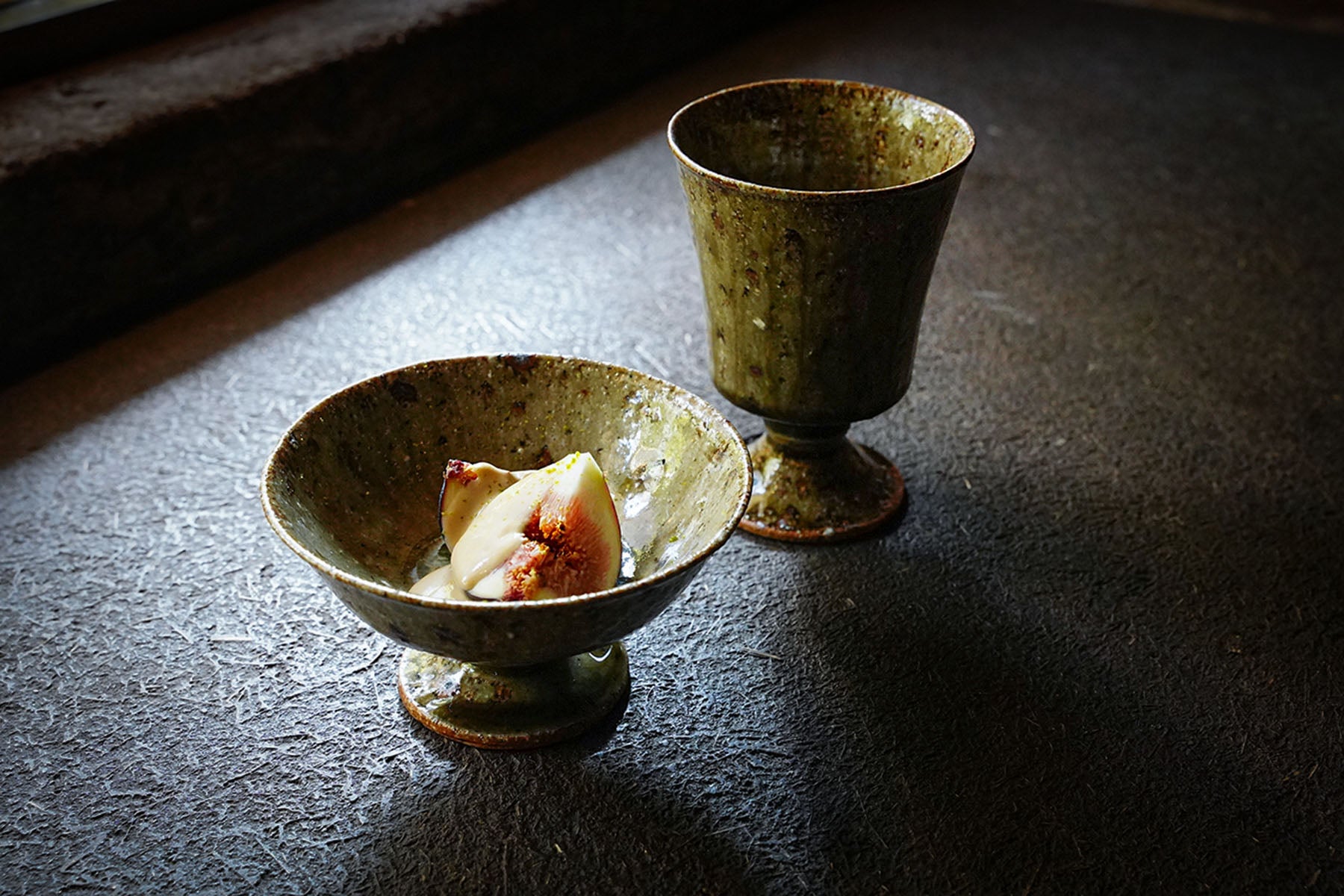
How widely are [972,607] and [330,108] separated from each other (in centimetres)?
138

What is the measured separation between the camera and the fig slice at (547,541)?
40.6 inches

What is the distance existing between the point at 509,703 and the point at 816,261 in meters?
0.52

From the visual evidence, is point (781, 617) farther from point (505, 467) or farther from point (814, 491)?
point (505, 467)

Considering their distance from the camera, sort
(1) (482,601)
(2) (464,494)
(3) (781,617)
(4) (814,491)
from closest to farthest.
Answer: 1. (1) (482,601)
2. (2) (464,494)
3. (3) (781,617)
4. (4) (814,491)

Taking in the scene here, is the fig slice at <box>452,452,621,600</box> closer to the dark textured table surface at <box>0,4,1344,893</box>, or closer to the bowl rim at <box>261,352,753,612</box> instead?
the bowl rim at <box>261,352,753,612</box>

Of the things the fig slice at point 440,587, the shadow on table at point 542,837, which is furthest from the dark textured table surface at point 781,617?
the fig slice at point 440,587

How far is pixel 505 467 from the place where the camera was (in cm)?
120

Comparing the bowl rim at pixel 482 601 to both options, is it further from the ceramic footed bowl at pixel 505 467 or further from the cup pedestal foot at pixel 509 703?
the cup pedestal foot at pixel 509 703

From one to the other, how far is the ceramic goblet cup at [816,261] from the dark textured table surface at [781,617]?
0.09 meters

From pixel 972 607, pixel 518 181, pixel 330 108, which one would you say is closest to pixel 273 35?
pixel 330 108

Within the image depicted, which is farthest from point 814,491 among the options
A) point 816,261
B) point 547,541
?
point 547,541

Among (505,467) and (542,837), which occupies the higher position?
(505,467)

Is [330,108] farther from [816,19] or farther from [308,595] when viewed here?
[816,19]

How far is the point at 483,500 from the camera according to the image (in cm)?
112
